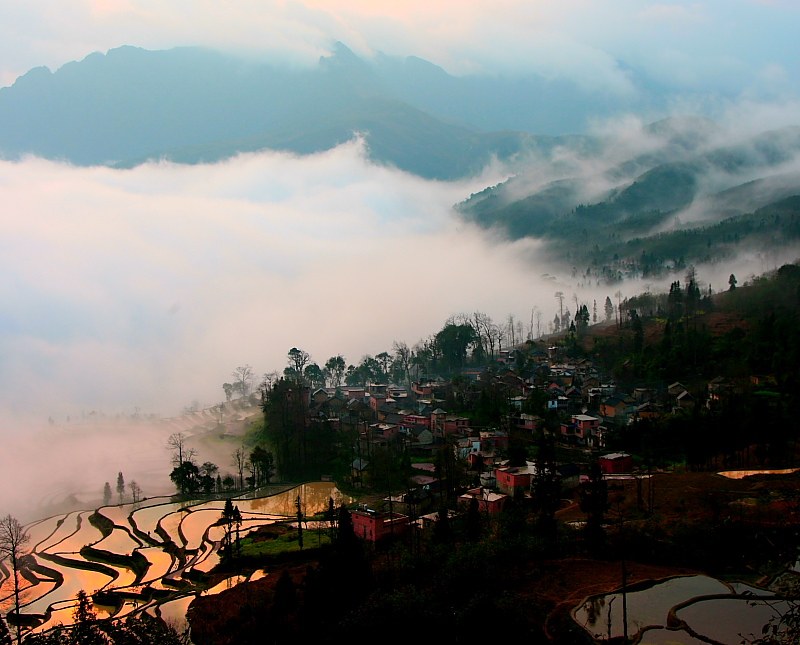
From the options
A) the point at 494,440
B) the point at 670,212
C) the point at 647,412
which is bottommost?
the point at 494,440

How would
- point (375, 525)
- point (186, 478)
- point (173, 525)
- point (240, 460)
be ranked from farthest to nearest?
point (240, 460) → point (186, 478) → point (173, 525) → point (375, 525)

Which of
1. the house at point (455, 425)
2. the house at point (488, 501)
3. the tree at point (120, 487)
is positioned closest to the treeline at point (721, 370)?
the house at point (488, 501)

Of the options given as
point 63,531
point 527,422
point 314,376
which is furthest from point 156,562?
point 314,376

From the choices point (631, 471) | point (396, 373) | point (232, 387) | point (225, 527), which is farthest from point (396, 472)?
point (232, 387)

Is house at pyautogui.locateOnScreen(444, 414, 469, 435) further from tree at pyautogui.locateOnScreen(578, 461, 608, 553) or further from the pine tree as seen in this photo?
the pine tree

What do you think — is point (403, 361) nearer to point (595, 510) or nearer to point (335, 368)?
point (335, 368)

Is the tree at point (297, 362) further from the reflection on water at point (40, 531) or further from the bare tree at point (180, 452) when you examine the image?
the reflection on water at point (40, 531)
